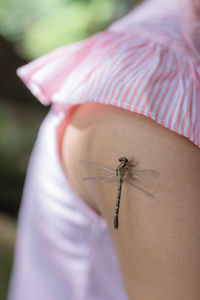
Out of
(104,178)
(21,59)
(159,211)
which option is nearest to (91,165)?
(104,178)

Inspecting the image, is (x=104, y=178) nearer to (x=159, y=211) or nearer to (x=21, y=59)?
(x=159, y=211)

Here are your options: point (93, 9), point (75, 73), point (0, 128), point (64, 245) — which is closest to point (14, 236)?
point (0, 128)

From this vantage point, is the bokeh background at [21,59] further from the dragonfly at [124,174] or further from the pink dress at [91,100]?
the dragonfly at [124,174]

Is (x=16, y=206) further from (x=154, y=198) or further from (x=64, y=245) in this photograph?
(x=154, y=198)

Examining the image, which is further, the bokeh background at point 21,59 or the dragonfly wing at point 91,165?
the bokeh background at point 21,59

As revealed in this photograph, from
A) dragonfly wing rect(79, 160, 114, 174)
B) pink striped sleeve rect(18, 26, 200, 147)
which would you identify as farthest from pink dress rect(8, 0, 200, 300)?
dragonfly wing rect(79, 160, 114, 174)

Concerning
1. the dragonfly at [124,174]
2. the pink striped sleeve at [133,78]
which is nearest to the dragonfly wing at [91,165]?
the dragonfly at [124,174]
